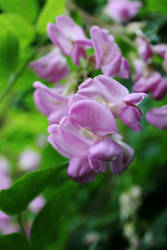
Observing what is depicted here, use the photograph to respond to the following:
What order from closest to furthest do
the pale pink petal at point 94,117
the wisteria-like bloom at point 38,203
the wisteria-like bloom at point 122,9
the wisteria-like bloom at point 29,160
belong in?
the pale pink petal at point 94,117 < the wisteria-like bloom at point 122,9 < the wisteria-like bloom at point 38,203 < the wisteria-like bloom at point 29,160

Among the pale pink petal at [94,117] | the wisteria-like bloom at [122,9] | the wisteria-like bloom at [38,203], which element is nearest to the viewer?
the pale pink petal at [94,117]

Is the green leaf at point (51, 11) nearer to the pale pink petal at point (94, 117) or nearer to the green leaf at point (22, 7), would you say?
the green leaf at point (22, 7)

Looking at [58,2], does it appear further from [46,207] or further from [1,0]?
[46,207]

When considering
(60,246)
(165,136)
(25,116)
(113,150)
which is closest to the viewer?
(113,150)

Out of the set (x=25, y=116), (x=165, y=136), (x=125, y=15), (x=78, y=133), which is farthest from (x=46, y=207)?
(x=25, y=116)

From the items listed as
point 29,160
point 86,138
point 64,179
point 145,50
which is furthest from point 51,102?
point 29,160

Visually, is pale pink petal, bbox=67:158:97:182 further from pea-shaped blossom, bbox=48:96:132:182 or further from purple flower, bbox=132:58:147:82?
purple flower, bbox=132:58:147:82

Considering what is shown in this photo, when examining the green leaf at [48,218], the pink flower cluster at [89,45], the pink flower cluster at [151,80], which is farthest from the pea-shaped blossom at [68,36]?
the green leaf at [48,218]
